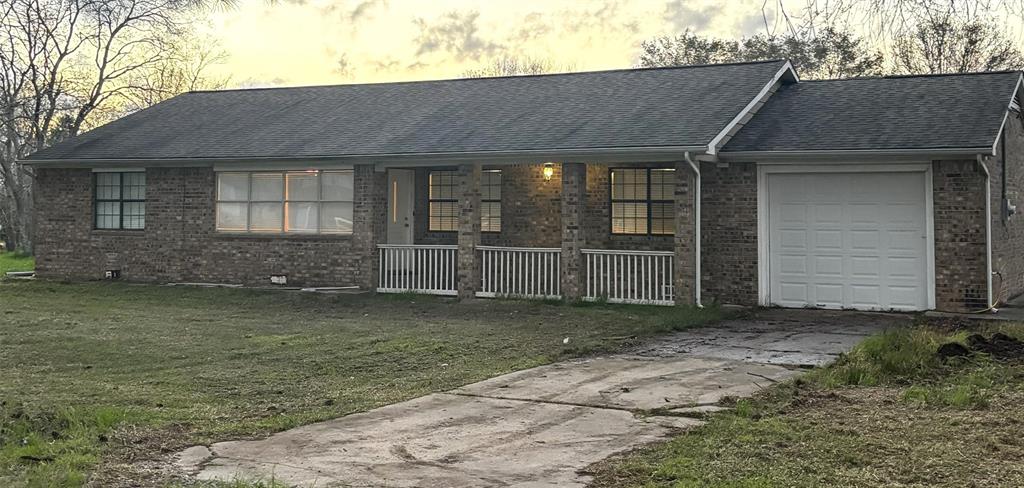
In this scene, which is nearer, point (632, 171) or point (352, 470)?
point (352, 470)

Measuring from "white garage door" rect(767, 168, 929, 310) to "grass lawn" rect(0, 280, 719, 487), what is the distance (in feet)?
6.46

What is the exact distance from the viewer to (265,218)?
1858 centimetres

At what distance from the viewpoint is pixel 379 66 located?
35250mm

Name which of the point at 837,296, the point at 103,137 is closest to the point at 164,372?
the point at 837,296

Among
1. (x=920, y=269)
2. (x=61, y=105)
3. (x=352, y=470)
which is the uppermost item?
(x=61, y=105)

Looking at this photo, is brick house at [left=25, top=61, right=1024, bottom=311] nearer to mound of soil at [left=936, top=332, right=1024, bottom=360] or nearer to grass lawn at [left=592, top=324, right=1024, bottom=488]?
mound of soil at [left=936, top=332, right=1024, bottom=360]

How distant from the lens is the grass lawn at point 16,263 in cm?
2726

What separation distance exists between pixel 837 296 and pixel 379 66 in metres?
23.8

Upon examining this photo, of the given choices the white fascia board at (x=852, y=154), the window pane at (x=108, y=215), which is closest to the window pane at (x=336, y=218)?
the window pane at (x=108, y=215)

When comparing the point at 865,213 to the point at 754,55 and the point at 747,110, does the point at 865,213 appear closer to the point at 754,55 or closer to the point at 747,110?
the point at 747,110

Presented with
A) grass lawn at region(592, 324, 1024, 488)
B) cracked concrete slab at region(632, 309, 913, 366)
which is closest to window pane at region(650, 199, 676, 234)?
cracked concrete slab at region(632, 309, 913, 366)

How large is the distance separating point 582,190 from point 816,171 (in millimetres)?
3675

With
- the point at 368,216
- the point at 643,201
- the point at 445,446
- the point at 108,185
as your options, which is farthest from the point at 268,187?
the point at 445,446

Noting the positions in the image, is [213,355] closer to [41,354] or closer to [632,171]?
[41,354]
